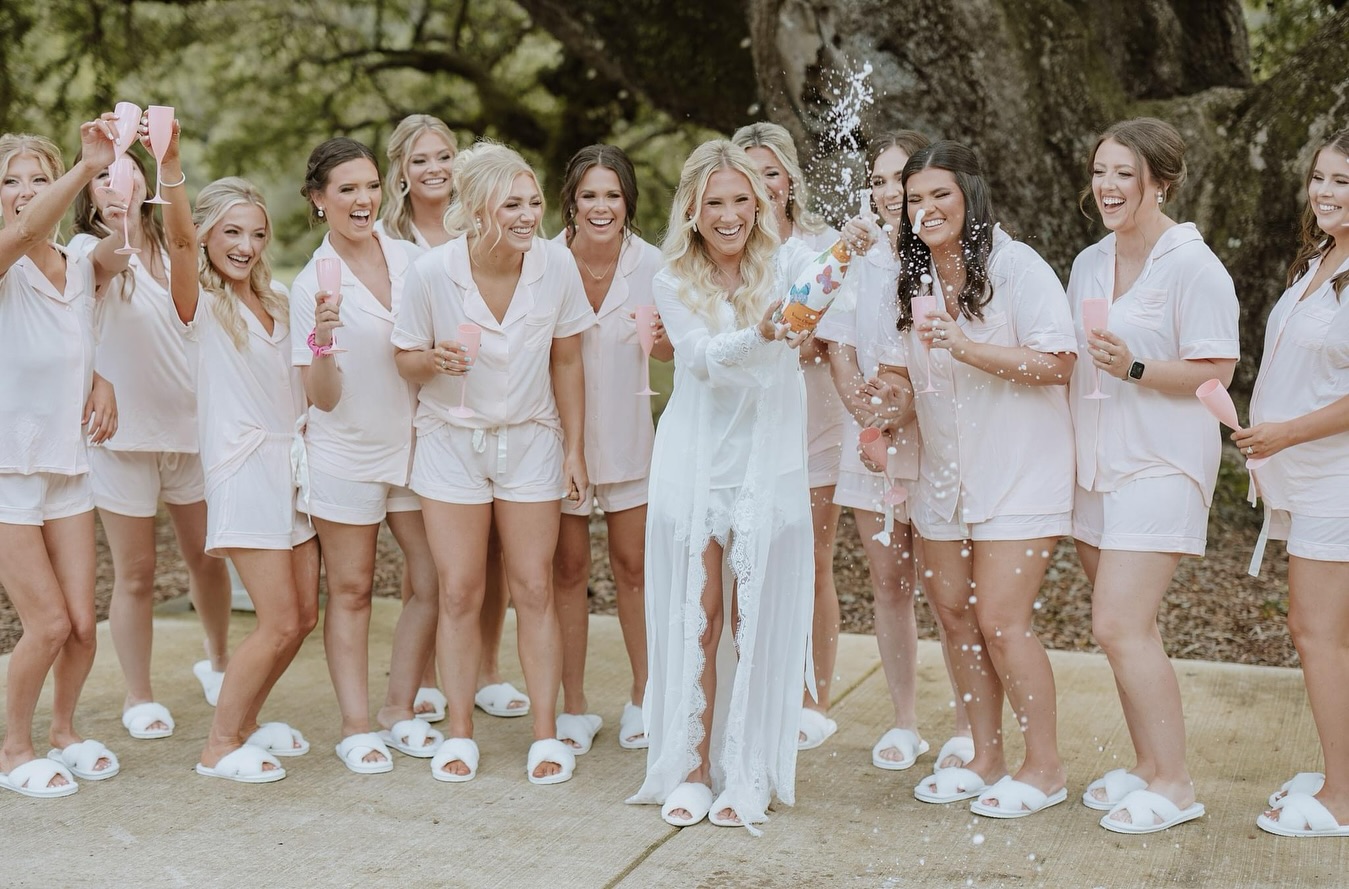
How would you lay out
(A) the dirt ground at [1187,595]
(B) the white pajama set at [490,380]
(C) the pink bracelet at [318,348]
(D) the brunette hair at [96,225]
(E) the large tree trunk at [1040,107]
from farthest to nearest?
1. (E) the large tree trunk at [1040,107]
2. (A) the dirt ground at [1187,595]
3. (D) the brunette hair at [96,225]
4. (B) the white pajama set at [490,380]
5. (C) the pink bracelet at [318,348]

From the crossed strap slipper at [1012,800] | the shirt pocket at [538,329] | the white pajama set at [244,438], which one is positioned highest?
the shirt pocket at [538,329]

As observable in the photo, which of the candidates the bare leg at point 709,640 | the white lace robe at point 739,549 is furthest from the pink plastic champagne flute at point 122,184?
the bare leg at point 709,640

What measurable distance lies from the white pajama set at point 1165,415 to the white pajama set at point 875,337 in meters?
0.57

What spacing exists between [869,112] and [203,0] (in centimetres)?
605

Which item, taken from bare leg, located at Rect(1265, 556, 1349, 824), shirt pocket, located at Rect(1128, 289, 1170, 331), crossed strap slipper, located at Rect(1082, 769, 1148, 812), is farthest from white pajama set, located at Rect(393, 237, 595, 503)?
bare leg, located at Rect(1265, 556, 1349, 824)

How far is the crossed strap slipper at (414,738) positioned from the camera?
15.4 feet

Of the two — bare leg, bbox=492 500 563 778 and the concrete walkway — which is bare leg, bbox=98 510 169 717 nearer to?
the concrete walkway

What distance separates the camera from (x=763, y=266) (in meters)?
4.05

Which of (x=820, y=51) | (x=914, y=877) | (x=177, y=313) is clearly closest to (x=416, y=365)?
(x=177, y=313)

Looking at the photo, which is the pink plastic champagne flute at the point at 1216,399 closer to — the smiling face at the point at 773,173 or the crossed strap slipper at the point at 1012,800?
the crossed strap slipper at the point at 1012,800

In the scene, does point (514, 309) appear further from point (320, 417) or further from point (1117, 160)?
point (1117, 160)

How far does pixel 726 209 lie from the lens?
4.00 m

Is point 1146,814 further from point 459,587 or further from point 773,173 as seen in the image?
point 773,173

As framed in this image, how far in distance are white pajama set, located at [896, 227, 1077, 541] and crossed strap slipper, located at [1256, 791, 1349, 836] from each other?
970 millimetres
